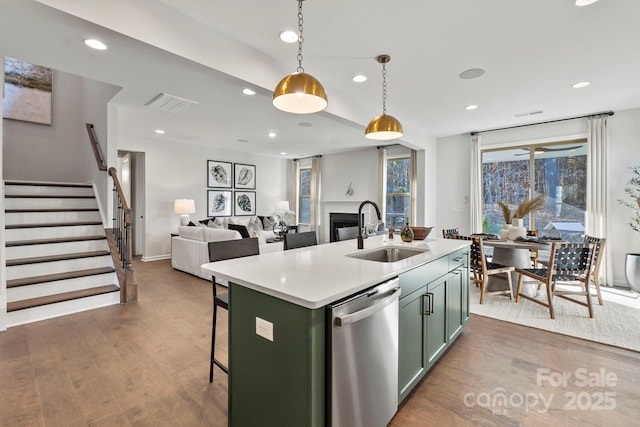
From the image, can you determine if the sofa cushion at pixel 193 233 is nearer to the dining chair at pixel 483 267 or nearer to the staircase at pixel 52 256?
the staircase at pixel 52 256

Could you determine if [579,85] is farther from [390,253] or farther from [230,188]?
[230,188]

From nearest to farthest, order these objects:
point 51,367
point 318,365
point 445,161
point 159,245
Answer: point 318,365
point 51,367
point 445,161
point 159,245

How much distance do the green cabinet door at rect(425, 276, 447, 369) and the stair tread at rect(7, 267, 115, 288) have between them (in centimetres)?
391

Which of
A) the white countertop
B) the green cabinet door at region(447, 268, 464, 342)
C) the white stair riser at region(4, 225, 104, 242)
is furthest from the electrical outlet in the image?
A: the white stair riser at region(4, 225, 104, 242)

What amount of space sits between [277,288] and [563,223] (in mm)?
5786

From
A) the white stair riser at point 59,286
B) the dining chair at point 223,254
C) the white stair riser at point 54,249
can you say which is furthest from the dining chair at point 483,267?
the white stair riser at point 54,249

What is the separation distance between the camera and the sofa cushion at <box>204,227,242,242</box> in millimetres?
4414

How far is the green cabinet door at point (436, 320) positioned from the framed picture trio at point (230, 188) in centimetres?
657

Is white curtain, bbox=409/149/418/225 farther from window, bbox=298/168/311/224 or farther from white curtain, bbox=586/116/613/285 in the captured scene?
window, bbox=298/168/311/224

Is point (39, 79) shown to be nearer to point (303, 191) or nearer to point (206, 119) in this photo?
point (206, 119)

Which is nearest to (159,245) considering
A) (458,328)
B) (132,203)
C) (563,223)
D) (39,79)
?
(132,203)

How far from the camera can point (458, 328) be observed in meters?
2.61

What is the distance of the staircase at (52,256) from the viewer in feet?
10.7

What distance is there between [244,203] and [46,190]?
4245mm
